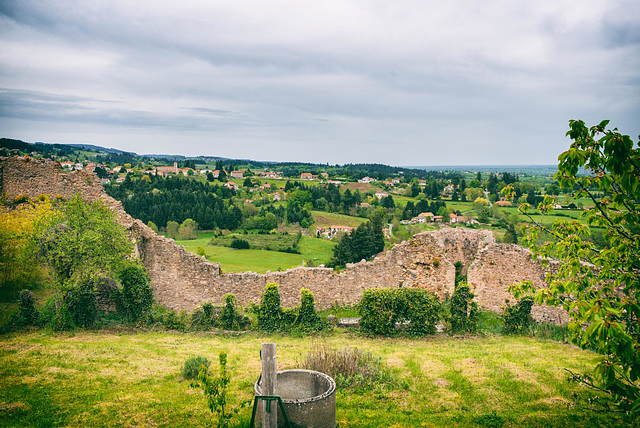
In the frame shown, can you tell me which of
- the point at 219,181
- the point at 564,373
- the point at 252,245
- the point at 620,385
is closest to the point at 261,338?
the point at 564,373

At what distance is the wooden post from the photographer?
5363 mm

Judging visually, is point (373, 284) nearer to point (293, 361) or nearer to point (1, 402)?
point (293, 361)

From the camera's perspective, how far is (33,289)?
15094 mm

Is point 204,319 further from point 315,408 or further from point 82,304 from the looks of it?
point 315,408

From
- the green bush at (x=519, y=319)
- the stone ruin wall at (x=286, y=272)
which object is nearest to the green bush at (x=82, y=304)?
the stone ruin wall at (x=286, y=272)

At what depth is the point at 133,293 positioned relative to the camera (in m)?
14.4

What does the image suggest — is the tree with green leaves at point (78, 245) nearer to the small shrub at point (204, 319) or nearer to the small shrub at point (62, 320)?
the small shrub at point (62, 320)

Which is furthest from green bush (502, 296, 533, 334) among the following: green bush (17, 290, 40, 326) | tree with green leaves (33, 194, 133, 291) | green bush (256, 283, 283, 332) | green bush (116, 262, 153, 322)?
green bush (17, 290, 40, 326)

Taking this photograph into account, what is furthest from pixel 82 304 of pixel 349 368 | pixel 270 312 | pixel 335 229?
pixel 335 229

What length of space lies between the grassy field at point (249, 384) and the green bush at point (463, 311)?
127 cm

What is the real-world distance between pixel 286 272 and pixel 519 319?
9.19 metres

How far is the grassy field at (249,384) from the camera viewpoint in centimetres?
707

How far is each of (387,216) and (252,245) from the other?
112ft

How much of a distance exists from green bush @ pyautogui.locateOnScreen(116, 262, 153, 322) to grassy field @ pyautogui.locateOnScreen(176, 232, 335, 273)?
2099 cm
